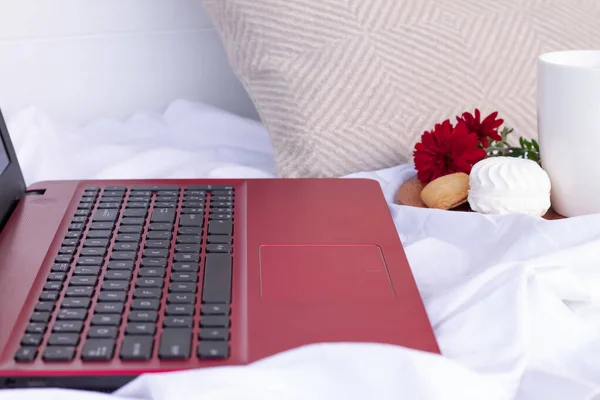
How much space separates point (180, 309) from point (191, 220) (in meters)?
0.18

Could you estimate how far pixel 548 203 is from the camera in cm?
70

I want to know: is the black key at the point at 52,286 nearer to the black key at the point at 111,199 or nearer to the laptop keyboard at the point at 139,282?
the laptop keyboard at the point at 139,282

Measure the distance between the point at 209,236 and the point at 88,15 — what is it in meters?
0.65

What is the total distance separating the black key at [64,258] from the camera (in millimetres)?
554

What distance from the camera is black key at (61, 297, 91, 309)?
18.8 inches

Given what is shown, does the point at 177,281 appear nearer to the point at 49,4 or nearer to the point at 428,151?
the point at 428,151

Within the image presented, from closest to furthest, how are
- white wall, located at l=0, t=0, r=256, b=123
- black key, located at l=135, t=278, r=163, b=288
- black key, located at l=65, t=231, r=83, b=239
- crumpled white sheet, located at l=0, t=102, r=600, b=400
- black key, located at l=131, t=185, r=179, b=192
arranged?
crumpled white sheet, located at l=0, t=102, r=600, b=400 → black key, located at l=135, t=278, r=163, b=288 → black key, located at l=65, t=231, r=83, b=239 → black key, located at l=131, t=185, r=179, b=192 → white wall, located at l=0, t=0, r=256, b=123

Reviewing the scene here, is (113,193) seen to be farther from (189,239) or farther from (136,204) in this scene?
(189,239)

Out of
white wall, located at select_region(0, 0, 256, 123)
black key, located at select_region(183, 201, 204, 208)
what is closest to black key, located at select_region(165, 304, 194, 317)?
black key, located at select_region(183, 201, 204, 208)

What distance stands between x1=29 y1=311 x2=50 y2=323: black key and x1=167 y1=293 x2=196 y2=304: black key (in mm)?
78

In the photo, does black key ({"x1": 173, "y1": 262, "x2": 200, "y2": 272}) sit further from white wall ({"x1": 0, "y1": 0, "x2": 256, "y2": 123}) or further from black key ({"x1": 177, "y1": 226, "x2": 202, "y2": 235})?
white wall ({"x1": 0, "y1": 0, "x2": 256, "y2": 123})

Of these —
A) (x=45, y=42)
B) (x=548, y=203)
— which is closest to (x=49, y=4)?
(x=45, y=42)

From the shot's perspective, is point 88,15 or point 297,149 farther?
point 88,15

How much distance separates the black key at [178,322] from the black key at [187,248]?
0.12 metres
